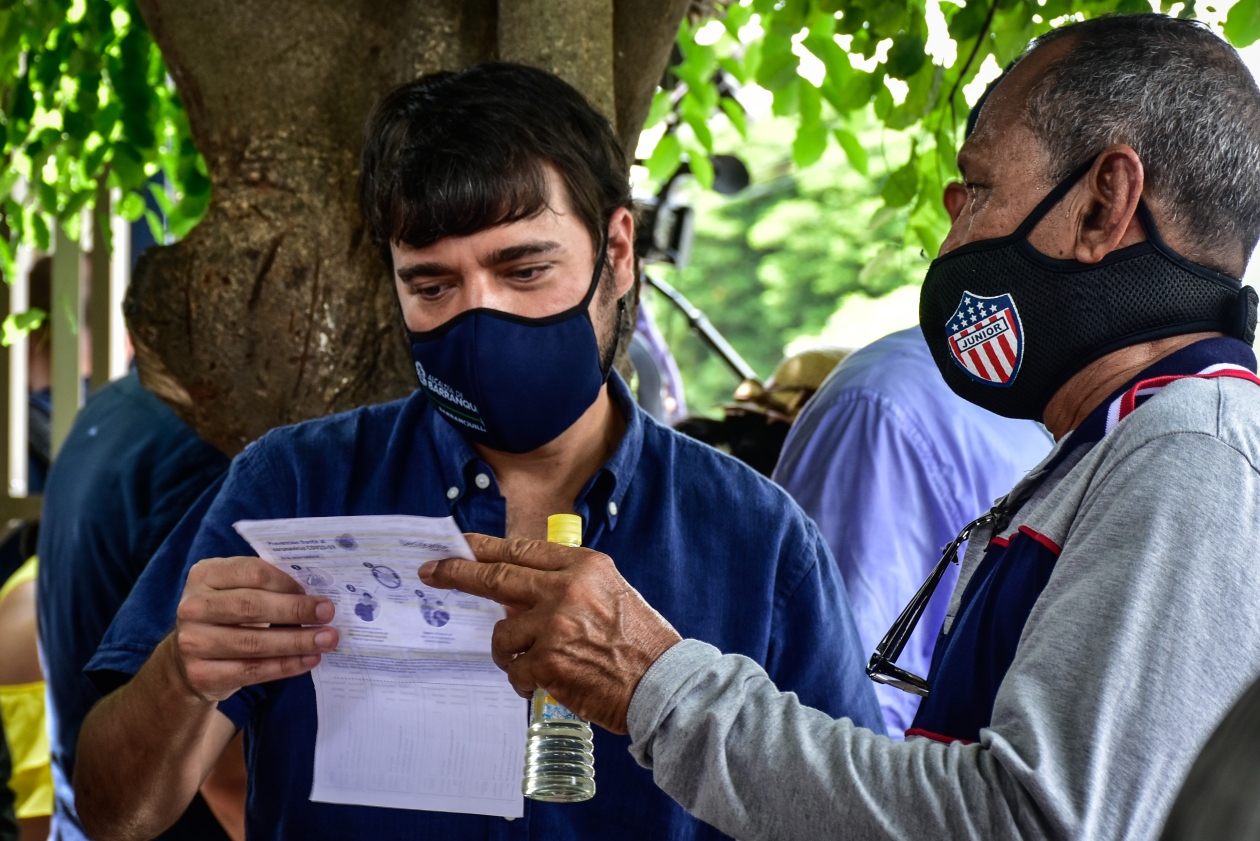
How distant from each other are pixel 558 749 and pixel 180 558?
2.65ft

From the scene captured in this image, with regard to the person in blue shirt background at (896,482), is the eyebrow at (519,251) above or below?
above

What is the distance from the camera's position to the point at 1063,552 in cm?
123

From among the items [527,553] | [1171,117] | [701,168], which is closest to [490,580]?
[527,553]

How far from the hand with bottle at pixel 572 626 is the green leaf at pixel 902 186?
6.48 feet

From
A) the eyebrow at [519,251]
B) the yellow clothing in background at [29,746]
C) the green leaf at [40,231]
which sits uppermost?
the eyebrow at [519,251]

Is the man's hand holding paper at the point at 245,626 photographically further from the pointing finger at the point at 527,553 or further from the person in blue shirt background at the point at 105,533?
the person in blue shirt background at the point at 105,533

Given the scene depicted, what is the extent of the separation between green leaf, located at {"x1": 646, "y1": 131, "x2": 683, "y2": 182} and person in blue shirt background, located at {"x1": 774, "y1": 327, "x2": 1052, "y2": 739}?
6.29 feet

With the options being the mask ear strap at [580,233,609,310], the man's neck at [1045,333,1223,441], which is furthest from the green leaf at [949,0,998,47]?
the man's neck at [1045,333,1223,441]

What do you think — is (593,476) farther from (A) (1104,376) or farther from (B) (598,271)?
(A) (1104,376)

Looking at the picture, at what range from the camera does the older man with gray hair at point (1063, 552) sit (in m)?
1.10

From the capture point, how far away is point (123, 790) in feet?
6.17

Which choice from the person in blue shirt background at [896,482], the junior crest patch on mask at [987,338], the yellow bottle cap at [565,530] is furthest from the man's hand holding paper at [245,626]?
the person in blue shirt background at [896,482]

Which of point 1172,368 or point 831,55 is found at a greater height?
A: point 831,55

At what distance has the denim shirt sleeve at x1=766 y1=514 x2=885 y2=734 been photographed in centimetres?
196
